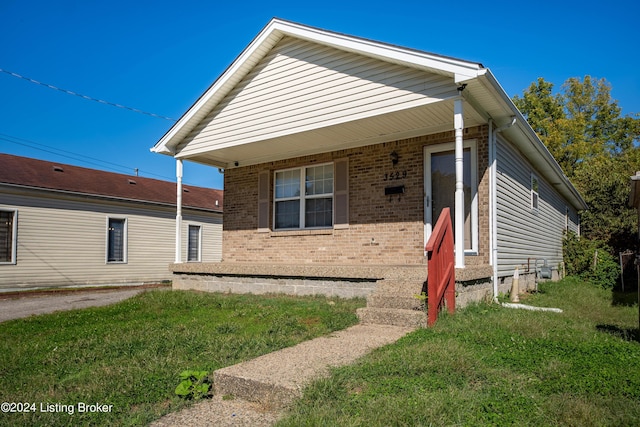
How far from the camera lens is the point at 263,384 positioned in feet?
11.3

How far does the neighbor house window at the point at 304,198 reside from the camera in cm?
1051

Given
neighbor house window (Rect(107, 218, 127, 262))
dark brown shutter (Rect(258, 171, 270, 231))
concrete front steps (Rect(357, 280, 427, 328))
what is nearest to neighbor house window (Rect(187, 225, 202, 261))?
neighbor house window (Rect(107, 218, 127, 262))

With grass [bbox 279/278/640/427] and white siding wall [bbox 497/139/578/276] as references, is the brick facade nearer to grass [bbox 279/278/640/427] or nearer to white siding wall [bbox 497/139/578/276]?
white siding wall [bbox 497/139/578/276]

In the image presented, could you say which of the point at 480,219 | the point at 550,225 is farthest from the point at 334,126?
the point at 550,225

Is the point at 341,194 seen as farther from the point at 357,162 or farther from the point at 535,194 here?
the point at 535,194

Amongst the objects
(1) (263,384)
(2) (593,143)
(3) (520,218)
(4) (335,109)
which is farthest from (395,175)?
(2) (593,143)

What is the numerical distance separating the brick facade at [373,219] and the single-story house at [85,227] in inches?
246

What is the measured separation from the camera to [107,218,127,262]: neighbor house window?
17.3 metres

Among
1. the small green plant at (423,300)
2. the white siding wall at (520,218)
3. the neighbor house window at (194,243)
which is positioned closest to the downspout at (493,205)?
the white siding wall at (520,218)

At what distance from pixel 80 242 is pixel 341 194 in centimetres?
1095

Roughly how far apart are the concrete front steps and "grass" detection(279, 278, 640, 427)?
1.32 ft

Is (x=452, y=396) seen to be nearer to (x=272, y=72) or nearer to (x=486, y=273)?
(x=486, y=273)

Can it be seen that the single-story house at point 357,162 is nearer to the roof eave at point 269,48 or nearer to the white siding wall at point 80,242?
the roof eave at point 269,48

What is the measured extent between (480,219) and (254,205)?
18.5ft
